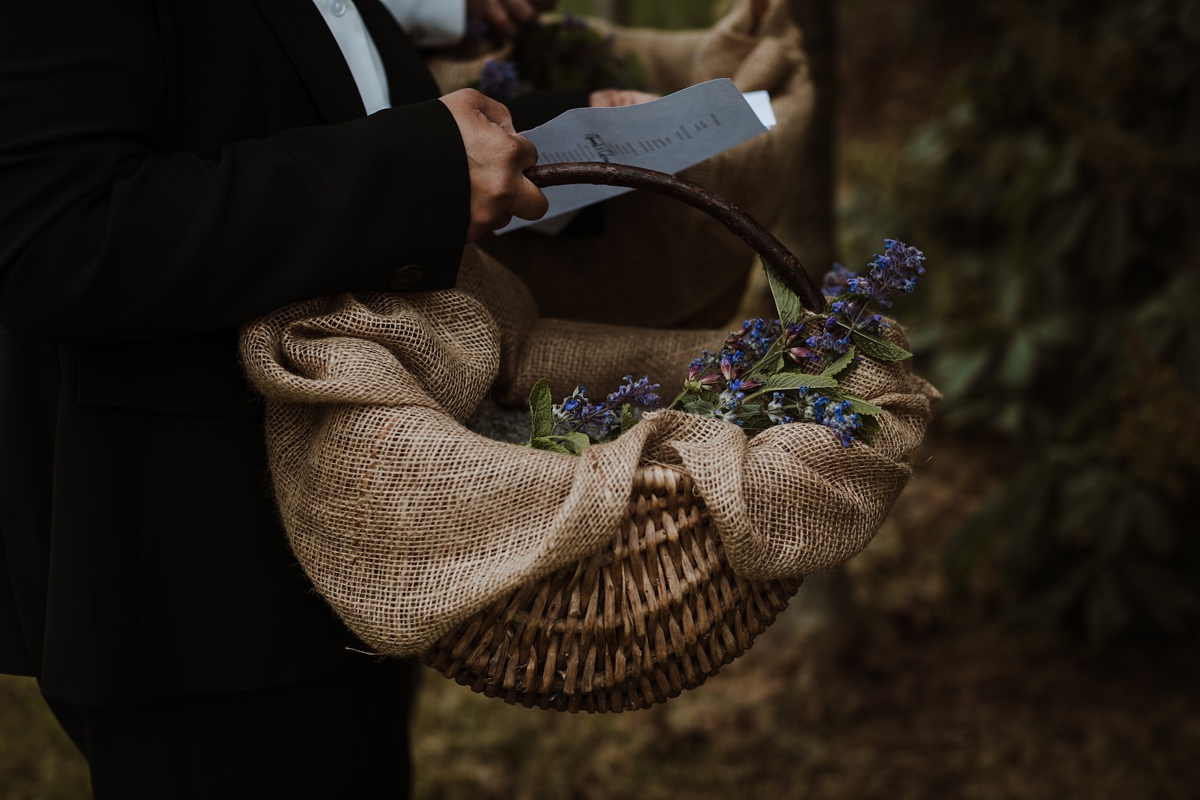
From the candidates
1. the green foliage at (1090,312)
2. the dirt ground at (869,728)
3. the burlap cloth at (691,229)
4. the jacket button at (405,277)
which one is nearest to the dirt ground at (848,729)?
the dirt ground at (869,728)

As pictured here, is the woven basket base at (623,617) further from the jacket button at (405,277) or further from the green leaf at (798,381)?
the jacket button at (405,277)

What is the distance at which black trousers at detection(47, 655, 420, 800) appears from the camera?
824mm

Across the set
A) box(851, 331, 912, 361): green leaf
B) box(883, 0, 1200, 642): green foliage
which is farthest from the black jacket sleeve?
box(883, 0, 1200, 642): green foliage

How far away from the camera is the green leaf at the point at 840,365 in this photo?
796mm

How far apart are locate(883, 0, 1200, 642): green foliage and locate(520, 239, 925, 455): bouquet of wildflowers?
3.88 ft

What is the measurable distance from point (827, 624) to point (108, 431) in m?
1.81

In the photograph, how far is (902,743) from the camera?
A: 6.70 feet

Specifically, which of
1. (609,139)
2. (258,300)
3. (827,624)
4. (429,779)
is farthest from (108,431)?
(827,624)

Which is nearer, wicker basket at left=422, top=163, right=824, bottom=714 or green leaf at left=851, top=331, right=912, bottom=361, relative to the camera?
wicker basket at left=422, top=163, right=824, bottom=714

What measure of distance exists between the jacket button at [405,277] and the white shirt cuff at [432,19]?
0.52 meters

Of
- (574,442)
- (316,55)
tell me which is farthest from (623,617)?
(316,55)

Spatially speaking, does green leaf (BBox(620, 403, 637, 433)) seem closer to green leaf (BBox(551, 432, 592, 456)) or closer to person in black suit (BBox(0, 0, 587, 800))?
green leaf (BBox(551, 432, 592, 456))

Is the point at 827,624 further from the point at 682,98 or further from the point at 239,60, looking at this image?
the point at 239,60

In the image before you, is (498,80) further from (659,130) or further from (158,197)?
(158,197)
